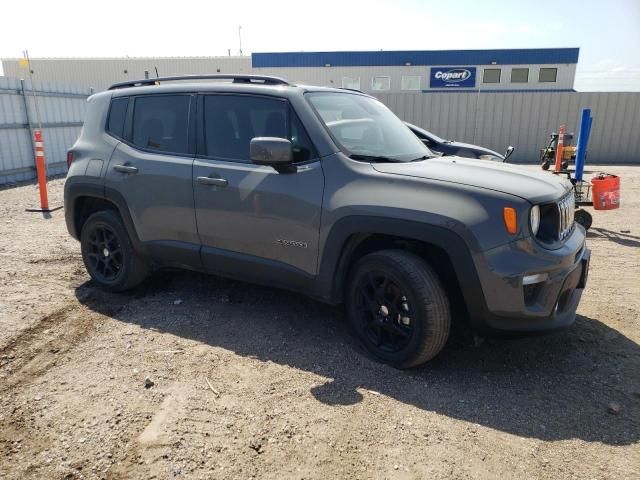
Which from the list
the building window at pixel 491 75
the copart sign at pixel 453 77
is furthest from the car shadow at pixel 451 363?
the building window at pixel 491 75

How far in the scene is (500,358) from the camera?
348 centimetres

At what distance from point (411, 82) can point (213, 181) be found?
22.2 m

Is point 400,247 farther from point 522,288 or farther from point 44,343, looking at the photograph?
point 44,343

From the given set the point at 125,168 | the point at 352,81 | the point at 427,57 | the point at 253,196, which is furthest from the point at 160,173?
the point at 427,57

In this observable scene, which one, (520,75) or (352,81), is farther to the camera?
(352,81)

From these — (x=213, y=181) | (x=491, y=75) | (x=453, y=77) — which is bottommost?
(x=213, y=181)

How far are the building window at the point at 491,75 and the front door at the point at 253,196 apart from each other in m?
23.0

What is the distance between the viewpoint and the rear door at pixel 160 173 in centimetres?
402

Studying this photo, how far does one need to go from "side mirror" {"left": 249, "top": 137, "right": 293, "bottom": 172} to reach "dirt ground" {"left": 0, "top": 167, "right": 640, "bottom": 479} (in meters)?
1.35

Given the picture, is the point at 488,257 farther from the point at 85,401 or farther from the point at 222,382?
the point at 85,401

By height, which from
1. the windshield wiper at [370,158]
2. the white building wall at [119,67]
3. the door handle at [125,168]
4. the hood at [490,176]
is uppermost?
the white building wall at [119,67]

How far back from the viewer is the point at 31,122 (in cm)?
1222

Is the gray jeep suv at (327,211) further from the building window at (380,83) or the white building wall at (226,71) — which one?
the building window at (380,83)

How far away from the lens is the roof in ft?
76.5
